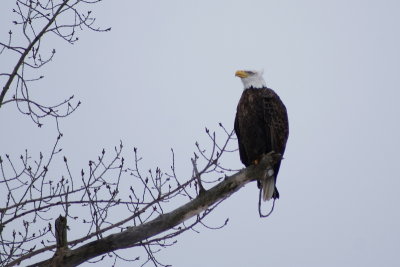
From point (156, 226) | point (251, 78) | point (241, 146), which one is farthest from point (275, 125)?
point (156, 226)

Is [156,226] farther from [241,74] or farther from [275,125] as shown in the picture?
[241,74]

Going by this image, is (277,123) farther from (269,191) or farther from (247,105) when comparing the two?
(269,191)

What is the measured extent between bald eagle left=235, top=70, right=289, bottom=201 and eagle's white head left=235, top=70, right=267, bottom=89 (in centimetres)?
12

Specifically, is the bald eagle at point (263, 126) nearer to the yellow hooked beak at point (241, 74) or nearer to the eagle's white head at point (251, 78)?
the eagle's white head at point (251, 78)

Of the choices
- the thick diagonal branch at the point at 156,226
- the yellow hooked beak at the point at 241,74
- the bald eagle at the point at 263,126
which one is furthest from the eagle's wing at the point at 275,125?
the thick diagonal branch at the point at 156,226

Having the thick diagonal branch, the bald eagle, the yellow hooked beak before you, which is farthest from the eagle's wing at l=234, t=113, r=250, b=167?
the thick diagonal branch

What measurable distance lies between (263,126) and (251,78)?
75cm

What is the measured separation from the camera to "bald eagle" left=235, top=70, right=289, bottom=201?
4.96 metres

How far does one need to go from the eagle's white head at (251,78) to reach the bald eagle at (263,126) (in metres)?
0.12

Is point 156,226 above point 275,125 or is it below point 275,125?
below

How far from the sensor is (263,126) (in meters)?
5.05

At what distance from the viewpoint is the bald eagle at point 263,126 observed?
4957mm

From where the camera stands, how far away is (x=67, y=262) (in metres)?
2.60

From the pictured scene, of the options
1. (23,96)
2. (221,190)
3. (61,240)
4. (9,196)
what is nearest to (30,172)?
(9,196)
